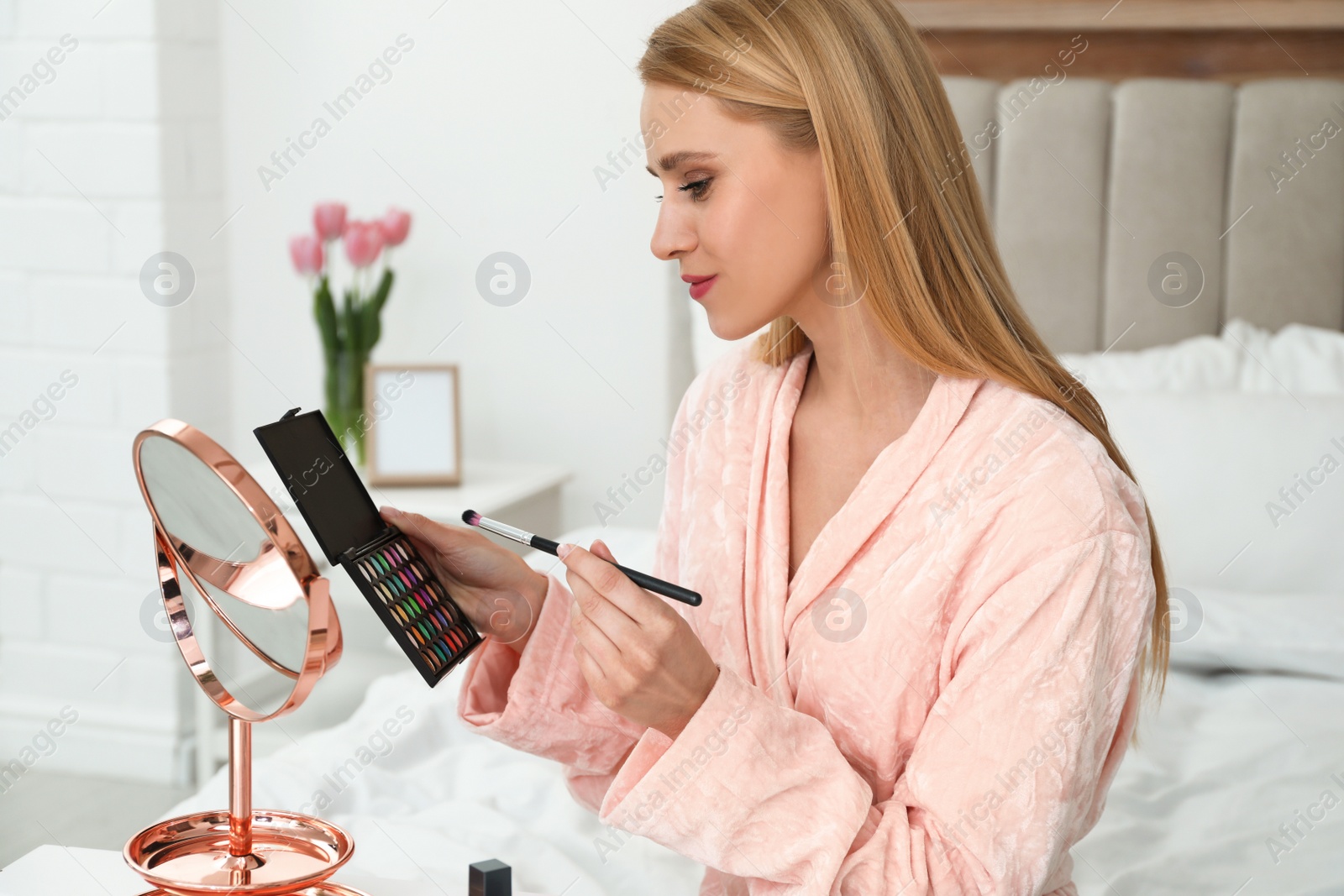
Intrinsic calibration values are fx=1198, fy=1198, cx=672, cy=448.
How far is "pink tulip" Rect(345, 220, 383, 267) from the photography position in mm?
2082

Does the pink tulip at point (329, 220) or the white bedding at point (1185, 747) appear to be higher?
the pink tulip at point (329, 220)

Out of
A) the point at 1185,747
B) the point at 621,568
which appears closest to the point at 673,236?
the point at 621,568

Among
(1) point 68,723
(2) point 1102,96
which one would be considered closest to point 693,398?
(2) point 1102,96

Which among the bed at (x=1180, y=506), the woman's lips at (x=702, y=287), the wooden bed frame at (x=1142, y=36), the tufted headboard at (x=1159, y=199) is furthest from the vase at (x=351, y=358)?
the woman's lips at (x=702, y=287)

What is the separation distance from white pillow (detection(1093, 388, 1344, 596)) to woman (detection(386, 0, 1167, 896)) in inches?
26.6

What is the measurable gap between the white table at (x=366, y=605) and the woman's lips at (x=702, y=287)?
1094mm

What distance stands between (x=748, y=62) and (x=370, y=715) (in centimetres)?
93

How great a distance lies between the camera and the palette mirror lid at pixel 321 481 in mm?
648

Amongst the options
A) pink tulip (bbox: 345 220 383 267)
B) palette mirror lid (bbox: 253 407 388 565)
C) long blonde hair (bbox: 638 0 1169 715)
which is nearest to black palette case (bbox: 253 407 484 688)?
palette mirror lid (bbox: 253 407 388 565)

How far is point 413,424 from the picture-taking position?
2062 millimetres

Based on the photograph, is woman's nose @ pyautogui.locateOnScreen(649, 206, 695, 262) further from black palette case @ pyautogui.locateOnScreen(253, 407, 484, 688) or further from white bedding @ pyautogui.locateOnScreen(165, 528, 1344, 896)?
white bedding @ pyautogui.locateOnScreen(165, 528, 1344, 896)

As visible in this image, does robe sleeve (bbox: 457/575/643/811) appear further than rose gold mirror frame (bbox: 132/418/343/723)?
Yes

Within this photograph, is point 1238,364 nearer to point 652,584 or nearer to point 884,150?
point 884,150

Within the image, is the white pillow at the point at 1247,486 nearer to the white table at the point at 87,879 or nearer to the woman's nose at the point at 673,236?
the woman's nose at the point at 673,236
